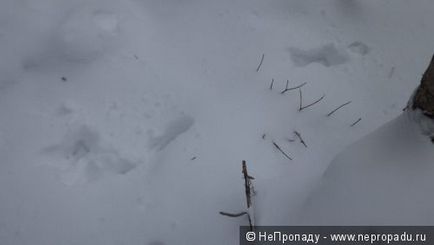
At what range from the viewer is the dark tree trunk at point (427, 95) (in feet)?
3.59

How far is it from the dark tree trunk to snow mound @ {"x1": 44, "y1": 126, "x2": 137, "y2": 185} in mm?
1117

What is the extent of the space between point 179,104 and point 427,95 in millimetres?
1026

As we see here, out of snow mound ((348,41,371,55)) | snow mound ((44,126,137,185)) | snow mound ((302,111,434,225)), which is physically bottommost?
snow mound ((302,111,434,225))

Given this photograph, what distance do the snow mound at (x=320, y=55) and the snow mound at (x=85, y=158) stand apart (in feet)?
3.17

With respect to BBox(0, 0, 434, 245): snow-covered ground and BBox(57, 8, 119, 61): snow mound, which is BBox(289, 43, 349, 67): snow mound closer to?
BBox(0, 0, 434, 245): snow-covered ground

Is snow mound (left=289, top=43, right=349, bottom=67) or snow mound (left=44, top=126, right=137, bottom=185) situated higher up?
snow mound (left=289, top=43, right=349, bottom=67)

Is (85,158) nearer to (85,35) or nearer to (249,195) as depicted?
(85,35)

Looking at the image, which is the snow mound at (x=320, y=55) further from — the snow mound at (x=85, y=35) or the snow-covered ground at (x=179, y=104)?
the snow mound at (x=85, y=35)

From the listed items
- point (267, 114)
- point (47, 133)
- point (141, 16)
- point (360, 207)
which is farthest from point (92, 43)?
point (360, 207)

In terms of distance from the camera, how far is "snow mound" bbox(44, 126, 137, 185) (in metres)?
1.60

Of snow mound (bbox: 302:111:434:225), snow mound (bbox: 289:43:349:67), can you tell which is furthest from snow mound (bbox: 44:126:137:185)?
snow mound (bbox: 289:43:349:67)

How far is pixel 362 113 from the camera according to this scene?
69.5 inches

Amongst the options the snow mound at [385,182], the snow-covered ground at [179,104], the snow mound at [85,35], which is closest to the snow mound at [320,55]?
the snow-covered ground at [179,104]

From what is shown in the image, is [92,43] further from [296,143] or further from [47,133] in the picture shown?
[296,143]
